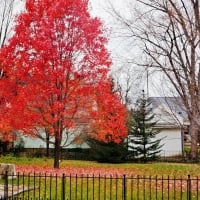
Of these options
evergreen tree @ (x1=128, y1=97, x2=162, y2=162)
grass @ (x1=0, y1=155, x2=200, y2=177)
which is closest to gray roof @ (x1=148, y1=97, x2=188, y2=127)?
grass @ (x1=0, y1=155, x2=200, y2=177)

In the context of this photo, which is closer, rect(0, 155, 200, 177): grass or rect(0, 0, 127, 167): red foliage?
rect(0, 0, 127, 167): red foliage

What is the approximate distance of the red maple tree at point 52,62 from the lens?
787 inches

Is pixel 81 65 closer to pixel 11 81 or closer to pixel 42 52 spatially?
pixel 42 52

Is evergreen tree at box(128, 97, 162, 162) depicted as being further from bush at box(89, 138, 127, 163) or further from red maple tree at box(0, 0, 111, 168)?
red maple tree at box(0, 0, 111, 168)

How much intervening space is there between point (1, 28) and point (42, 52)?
12.2 metres

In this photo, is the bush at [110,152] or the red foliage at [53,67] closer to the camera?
the red foliage at [53,67]

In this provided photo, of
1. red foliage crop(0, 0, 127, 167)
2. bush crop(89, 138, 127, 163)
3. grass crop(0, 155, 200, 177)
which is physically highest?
red foliage crop(0, 0, 127, 167)

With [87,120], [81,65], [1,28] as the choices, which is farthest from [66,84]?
[1,28]

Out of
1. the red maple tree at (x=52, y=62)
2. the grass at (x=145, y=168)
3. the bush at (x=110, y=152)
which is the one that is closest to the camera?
the red maple tree at (x=52, y=62)

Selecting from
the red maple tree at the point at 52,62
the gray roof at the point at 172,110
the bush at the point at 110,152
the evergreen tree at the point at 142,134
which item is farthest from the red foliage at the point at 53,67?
the evergreen tree at the point at 142,134

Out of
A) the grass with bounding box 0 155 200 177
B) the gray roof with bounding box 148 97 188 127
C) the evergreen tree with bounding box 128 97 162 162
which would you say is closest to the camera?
the gray roof with bounding box 148 97 188 127

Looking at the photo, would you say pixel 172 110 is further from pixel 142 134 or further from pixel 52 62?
pixel 142 134

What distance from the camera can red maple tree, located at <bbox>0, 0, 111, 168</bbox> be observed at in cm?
1998

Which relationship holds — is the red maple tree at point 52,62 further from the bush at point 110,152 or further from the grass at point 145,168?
the bush at point 110,152
